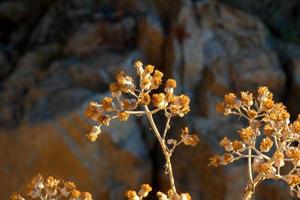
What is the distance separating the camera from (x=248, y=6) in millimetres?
4547

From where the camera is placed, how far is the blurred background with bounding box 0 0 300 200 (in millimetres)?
3918

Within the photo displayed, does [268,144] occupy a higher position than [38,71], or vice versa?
[268,144]

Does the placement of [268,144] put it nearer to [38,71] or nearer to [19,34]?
[38,71]

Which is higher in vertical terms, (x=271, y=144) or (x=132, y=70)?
(x=271, y=144)

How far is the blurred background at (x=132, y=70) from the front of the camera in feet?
12.9

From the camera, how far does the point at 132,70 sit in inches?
163

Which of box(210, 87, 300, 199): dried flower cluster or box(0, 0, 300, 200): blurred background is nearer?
box(210, 87, 300, 199): dried flower cluster

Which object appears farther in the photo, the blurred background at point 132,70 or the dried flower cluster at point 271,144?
the blurred background at point 132,70

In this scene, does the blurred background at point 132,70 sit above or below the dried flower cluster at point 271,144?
below

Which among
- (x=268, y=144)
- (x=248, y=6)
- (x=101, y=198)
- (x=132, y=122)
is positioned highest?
(x=268, y=144)

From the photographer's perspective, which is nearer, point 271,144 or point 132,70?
point 271,144

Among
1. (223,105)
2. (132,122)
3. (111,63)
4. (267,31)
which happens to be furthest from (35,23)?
(223,105)

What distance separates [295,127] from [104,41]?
2.57 m

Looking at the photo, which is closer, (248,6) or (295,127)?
(295,127)
